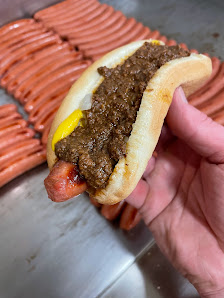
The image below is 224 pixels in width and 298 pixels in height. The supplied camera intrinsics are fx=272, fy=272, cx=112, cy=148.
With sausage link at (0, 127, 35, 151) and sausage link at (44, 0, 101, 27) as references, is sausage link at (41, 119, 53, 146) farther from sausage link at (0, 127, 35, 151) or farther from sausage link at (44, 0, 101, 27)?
sausage link at (44, 0, 101, 27)

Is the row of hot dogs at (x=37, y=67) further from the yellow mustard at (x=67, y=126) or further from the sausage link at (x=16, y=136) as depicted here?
the yellow mustard at (x=67, y=126)

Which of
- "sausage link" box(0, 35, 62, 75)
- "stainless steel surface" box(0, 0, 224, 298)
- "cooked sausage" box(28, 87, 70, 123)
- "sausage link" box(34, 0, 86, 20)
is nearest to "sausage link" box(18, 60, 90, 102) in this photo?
"cooked sausage" box(28, 87, 70, 123)

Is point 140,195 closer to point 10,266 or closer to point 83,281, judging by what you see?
point 83,281

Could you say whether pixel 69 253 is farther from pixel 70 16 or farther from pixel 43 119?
pixel 70 16

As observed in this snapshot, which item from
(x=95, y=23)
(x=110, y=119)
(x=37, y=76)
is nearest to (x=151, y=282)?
(x=110, y=119)

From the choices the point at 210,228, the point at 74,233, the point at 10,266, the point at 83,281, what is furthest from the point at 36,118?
the point at 210,228

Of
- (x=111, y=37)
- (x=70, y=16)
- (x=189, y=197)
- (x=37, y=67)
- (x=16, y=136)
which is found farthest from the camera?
(x=70, y=16)
